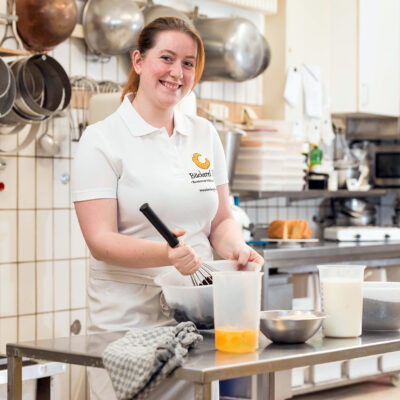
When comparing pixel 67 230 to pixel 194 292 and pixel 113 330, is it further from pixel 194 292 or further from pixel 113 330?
pixel 194 292

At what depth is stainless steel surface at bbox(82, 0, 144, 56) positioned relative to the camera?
11.0 feet

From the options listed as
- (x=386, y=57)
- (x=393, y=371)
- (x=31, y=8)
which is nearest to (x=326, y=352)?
(x=31, y=8)

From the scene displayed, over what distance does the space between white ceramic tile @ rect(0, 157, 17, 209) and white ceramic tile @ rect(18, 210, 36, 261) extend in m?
0.07

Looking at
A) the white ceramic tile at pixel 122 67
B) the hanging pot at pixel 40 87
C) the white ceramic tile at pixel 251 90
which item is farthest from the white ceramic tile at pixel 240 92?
the hanging pot at pixel 40 87

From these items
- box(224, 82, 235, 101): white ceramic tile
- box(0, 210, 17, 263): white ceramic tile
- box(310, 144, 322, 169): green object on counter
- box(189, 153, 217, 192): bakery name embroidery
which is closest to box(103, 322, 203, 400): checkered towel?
box(189, 153, 217, 192): bakery name embroidery

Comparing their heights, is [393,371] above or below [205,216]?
below

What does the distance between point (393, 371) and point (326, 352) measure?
9.62ft

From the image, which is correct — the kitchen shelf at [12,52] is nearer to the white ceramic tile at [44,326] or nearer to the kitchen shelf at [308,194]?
the white ceramic tile at [44,326]

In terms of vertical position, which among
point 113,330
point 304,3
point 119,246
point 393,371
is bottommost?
point 393,371

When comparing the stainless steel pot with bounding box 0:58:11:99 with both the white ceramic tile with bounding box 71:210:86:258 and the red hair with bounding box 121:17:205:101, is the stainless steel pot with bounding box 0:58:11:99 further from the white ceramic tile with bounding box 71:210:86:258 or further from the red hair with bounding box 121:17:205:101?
the red hair with bounding box 121:17:205:101

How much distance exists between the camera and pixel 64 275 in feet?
11.5

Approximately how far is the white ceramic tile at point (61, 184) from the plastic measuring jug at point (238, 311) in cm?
203

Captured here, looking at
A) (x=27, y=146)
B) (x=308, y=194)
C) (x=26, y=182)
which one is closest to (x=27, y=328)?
(x=26, y=182)

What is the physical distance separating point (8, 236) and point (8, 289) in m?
0.22
